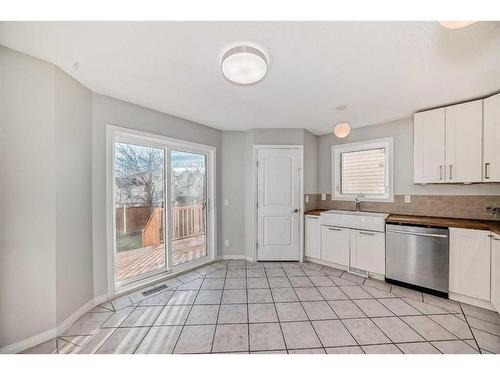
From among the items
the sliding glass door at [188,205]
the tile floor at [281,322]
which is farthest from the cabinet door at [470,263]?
the sliding glass door at [188,205]

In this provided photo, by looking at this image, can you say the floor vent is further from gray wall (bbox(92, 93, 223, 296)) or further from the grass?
the grass

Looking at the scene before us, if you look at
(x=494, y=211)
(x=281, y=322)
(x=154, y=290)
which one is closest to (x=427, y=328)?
(x=281, y=322)

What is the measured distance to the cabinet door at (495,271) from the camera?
197 centimetres

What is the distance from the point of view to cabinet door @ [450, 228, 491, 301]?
2.12m

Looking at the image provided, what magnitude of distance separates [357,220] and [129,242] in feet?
10.5

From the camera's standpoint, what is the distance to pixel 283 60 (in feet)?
5.32

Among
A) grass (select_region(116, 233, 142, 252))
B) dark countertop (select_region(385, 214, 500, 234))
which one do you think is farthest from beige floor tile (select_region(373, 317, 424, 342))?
grass (select_region(116, 233, 142, 252))

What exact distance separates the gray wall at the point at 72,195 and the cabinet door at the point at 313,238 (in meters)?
3.08

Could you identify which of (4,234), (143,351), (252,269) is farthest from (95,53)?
(252,269)

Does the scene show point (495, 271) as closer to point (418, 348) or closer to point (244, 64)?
point (418, 348)

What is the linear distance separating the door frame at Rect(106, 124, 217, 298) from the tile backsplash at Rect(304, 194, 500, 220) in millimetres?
1743

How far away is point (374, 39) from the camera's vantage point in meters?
1.39
